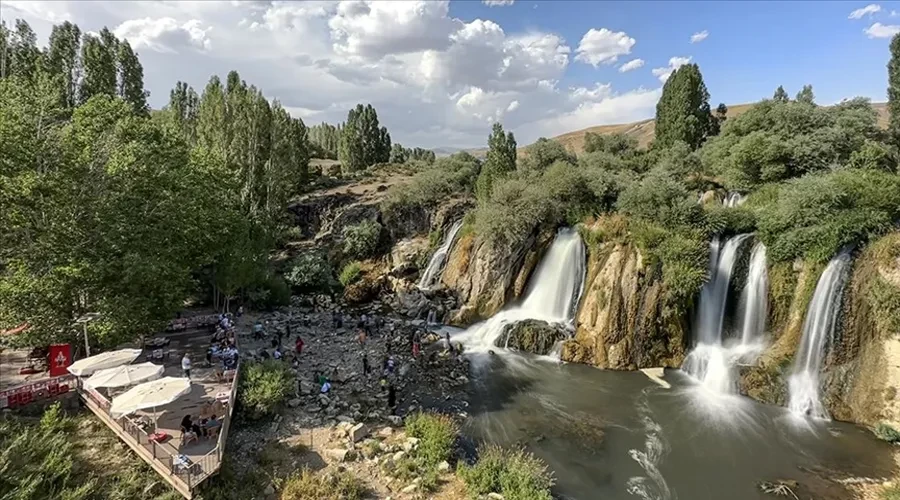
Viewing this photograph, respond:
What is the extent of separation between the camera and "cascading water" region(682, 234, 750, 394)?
82.2 ft

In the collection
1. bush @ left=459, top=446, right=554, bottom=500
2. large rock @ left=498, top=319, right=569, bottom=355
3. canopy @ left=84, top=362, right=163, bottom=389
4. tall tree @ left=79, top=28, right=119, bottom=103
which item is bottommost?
bush @ left=459, top=446, right=554, bottom=500

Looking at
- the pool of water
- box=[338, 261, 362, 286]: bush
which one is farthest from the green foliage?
box=[338, 261, 362, 286]: bush

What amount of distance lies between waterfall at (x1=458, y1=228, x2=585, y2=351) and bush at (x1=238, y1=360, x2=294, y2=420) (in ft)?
41.2

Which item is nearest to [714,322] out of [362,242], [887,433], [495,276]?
[887,433]

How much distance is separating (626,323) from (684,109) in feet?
104

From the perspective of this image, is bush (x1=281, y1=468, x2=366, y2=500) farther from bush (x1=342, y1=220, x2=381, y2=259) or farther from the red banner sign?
bush (x1=342, y1=220, x2=381, y2=259)

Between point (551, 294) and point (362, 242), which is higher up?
point (362, 242)

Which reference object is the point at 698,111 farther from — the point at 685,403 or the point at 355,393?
the point at 355,393

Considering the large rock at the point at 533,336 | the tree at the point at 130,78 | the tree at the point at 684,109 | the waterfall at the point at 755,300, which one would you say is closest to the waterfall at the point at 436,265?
the large rock at the point at 533,336

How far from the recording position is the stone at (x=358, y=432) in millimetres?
18594

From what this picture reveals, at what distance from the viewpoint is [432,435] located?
18.3 metres

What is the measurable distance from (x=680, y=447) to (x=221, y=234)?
28137 mm

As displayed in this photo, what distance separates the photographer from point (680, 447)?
1911 centimetres

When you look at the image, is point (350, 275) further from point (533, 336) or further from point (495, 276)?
point (533, 336)
